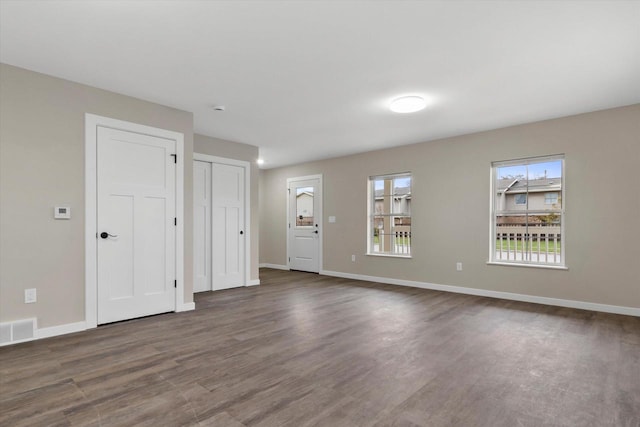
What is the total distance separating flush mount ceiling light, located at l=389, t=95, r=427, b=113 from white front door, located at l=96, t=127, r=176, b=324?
278cm

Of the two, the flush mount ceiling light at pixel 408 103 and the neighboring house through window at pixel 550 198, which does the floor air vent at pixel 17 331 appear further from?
the neighboring house through window at pixel 550 198

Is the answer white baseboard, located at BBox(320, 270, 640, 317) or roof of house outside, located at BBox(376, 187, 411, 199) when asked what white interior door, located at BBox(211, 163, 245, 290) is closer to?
white baseboard, located at BBox(320, 270, 640, 317)

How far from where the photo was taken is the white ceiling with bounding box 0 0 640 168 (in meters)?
2.29

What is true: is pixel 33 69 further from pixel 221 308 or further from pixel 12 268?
pixel 221 308

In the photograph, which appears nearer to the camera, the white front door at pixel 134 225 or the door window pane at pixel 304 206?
the white front door at pixel 134 225

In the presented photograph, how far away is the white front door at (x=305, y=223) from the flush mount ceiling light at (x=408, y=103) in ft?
12.1

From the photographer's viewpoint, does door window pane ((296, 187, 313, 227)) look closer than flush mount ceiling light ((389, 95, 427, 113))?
No

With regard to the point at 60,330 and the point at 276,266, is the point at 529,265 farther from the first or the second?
the point at 60,330

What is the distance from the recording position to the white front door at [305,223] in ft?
24.6

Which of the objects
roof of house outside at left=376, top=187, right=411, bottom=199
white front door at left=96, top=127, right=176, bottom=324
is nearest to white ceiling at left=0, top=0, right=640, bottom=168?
white front door at left=96, top=127, right=176, bottom=324

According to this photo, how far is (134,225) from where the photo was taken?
12.6 ft

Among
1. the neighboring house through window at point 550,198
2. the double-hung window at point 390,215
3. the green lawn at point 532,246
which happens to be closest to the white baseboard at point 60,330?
the double-hung window at point 390,215

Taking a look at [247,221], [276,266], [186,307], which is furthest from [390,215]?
[186,307]

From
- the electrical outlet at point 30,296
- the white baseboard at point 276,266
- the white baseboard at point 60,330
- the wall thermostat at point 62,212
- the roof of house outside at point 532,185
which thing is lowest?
the white baseboard at point 276,266
